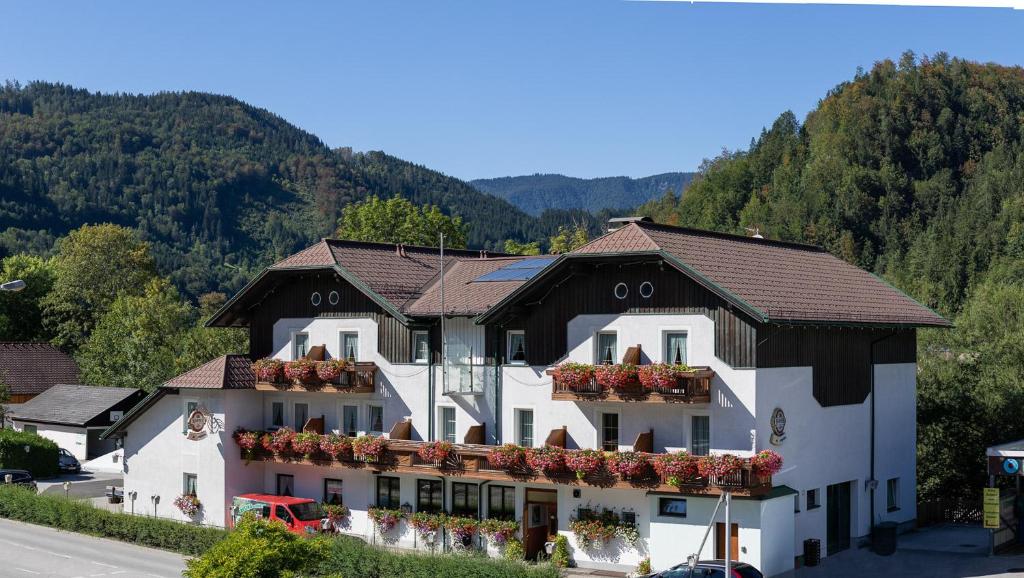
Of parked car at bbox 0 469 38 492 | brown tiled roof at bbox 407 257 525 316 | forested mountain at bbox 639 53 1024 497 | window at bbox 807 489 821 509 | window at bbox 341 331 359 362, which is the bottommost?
parked car at bbox 0 469 38 492

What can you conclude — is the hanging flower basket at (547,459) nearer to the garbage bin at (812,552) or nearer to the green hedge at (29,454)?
the garbage bin at (812,552)

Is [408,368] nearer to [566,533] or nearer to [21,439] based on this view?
[566,533]

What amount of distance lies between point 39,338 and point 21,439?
3808cm

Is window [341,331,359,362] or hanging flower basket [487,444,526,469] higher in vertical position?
window [341,331,359,362]

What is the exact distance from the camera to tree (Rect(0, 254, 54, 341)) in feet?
300

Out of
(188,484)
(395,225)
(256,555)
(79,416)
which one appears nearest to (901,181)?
(395,225)

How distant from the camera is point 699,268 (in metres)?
34.4

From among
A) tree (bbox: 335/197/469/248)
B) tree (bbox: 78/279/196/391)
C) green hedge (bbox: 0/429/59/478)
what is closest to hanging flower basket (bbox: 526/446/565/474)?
green hedge (bbox: 0/429/59/478)

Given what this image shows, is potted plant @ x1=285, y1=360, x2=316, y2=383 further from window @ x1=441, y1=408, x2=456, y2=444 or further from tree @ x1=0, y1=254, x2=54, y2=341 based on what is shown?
tree @ x1=0, y1=254, x2=54, y2=341

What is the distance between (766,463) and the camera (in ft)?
107

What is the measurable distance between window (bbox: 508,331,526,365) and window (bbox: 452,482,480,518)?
4.20 m

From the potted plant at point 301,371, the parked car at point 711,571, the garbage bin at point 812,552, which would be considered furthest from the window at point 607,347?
the potted plant at point 301,371

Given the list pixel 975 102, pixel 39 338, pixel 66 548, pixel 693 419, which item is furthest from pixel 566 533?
pixel 975 102

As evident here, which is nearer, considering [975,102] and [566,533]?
[566,533]
